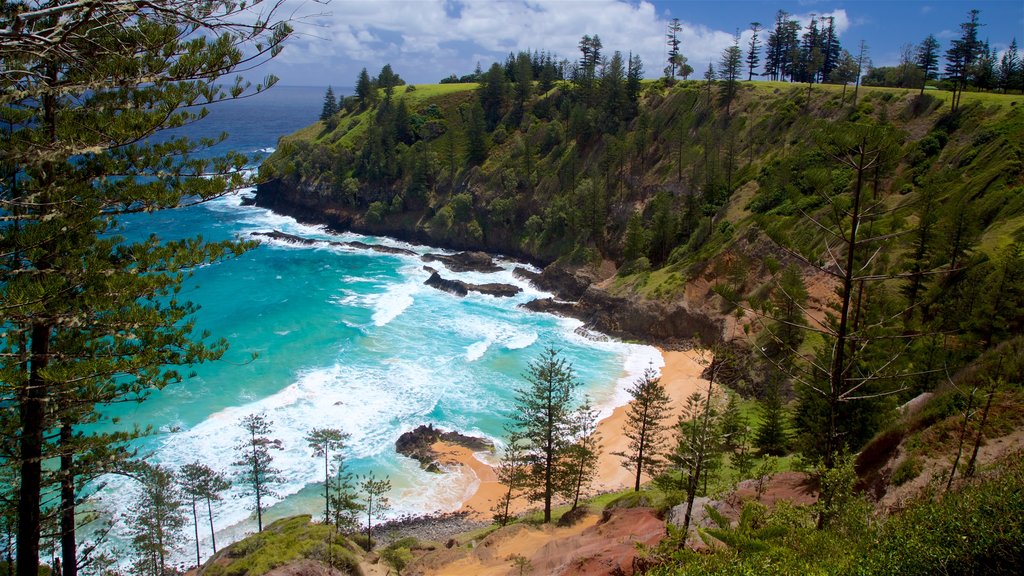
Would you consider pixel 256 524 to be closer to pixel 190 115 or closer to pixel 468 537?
pixel 468 537

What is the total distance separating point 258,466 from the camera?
26.0 m

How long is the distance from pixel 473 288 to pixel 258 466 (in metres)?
33.1

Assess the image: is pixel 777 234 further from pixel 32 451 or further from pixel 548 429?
pixel 548 429

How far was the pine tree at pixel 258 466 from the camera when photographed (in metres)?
25.7

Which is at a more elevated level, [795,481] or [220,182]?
[220,182]

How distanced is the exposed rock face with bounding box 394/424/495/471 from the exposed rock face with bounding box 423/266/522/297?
23.7 meters

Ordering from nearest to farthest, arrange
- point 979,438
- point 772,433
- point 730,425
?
1. point 979,438
2. point 730,425
3. point 772,433

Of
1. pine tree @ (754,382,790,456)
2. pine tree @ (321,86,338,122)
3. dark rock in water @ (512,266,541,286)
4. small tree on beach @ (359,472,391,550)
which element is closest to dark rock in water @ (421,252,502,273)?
dark rock in water @ (512,266,541,286)

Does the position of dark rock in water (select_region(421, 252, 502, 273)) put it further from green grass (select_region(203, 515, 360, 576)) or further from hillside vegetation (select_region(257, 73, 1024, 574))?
green grass (select_region(203, 515, 360, 576))

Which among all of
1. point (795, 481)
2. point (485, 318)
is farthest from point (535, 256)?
point (795, 481)

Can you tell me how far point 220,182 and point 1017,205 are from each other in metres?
38.7

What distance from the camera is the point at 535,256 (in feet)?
211

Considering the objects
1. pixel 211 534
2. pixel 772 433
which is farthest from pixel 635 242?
pixel 211 534

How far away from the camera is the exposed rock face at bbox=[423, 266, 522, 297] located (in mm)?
55938
